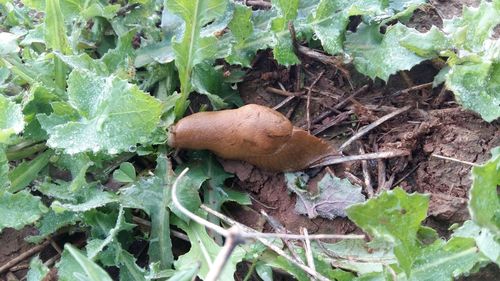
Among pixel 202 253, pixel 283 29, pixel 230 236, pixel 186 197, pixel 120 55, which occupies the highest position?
pixel 230 236

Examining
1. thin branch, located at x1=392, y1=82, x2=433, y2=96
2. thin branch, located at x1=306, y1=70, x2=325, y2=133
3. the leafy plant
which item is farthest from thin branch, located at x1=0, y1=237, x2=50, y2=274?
thin branch, located at x1=392, y1=82, x2=433, y2=96

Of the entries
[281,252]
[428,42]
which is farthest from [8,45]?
[428,42]

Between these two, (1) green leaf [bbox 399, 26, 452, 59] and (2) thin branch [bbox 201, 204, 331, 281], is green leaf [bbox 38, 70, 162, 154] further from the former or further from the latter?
(1) green leaf [bbox 399, 26, 452, 59]

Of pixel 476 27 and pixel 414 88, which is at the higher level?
pixel 476 27

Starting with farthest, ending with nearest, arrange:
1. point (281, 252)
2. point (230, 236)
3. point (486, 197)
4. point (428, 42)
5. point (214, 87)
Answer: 1. point (214, 87)
2. point (428, 42)
3. point (281, 252)
4. point (486, 197)
5. point (230, 236)

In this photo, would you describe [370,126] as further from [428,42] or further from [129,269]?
[129,269]

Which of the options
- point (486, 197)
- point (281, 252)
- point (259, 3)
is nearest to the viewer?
point (486, 197)

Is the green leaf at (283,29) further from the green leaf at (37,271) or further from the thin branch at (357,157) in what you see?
the green leaf at (37,271)

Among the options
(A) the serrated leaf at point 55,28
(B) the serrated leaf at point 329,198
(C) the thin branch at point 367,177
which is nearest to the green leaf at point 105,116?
(A) the serrated leaf at point 55,28
